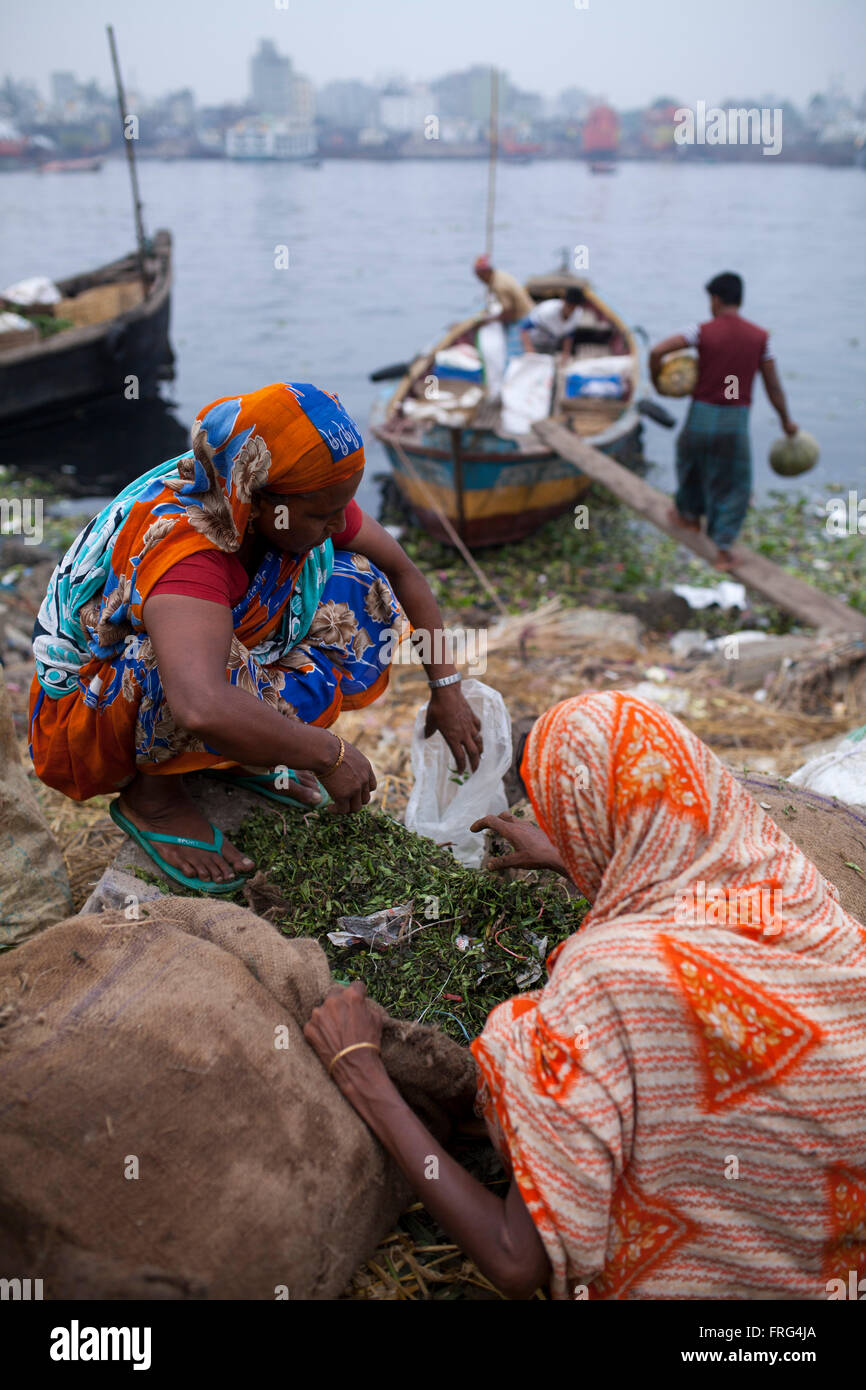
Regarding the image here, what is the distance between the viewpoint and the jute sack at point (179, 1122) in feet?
4.44

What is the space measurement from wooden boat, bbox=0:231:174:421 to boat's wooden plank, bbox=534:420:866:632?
535cm

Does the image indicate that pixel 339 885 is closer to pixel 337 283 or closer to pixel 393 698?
pixel 393 698

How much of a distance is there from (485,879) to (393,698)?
8.44 feet

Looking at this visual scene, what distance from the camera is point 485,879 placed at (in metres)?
2.33

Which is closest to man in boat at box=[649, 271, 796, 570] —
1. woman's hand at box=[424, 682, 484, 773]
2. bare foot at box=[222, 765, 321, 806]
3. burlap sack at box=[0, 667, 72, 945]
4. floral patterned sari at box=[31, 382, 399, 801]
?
woman's hand at box=[424, 682, 484, 773]

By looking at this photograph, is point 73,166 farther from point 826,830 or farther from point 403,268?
point 826,830

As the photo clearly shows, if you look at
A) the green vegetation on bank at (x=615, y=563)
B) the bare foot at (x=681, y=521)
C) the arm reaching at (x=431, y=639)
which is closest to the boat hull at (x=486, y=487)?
the green vegetation on bank at (x=615, y=563)

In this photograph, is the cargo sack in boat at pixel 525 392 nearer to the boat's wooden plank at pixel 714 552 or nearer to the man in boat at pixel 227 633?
the boat's wooden plank at pixel 714 552

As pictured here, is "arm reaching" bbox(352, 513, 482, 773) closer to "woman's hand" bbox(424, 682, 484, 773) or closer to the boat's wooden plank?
"woman's hand" bbox(424, 682, 484, 773)

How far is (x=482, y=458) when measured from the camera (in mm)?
7668

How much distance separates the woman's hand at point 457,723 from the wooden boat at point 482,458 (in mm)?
5239

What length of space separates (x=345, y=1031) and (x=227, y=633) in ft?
2.73

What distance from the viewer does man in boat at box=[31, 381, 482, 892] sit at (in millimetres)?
1933

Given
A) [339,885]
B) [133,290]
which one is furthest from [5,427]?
[339,885]
